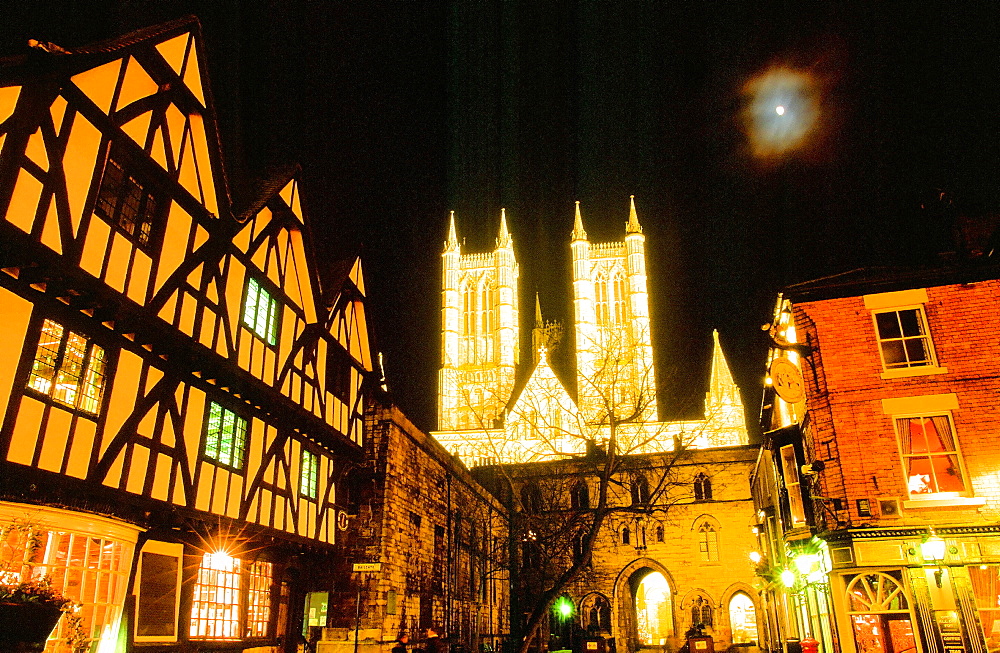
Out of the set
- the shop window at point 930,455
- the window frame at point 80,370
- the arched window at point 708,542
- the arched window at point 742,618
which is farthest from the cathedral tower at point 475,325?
the window frame at point 80,370

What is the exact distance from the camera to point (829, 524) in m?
14.1

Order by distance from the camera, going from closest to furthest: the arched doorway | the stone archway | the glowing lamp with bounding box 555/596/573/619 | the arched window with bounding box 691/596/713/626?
the glowing lamp with bounding box 555/596/573/619, the arched window with bounding box 691/596/713/626, the stone archway, the arched doorway

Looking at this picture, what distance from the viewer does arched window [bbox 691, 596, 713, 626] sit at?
119 ft

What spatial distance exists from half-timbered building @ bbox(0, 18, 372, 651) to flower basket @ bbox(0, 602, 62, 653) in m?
1.87

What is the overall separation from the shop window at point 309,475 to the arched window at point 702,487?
91.5 feet

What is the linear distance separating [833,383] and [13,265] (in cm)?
1456

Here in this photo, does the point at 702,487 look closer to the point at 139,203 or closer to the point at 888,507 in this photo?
the point at 888,507

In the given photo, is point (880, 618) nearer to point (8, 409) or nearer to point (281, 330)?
point (281, 330)

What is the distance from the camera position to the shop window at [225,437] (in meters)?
11.9

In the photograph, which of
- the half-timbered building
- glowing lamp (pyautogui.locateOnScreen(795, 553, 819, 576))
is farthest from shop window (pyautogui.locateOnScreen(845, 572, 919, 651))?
the half-timbered building

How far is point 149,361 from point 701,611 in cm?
3391

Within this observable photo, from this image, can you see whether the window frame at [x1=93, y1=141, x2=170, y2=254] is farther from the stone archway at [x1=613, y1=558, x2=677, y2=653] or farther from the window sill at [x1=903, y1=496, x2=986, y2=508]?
the stone archway at [x1=613, y1=558, x2=677, y2=653]

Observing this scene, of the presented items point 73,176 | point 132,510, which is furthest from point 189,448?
point 73,176

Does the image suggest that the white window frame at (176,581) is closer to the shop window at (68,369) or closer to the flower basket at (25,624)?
the shop window at (68,369)
